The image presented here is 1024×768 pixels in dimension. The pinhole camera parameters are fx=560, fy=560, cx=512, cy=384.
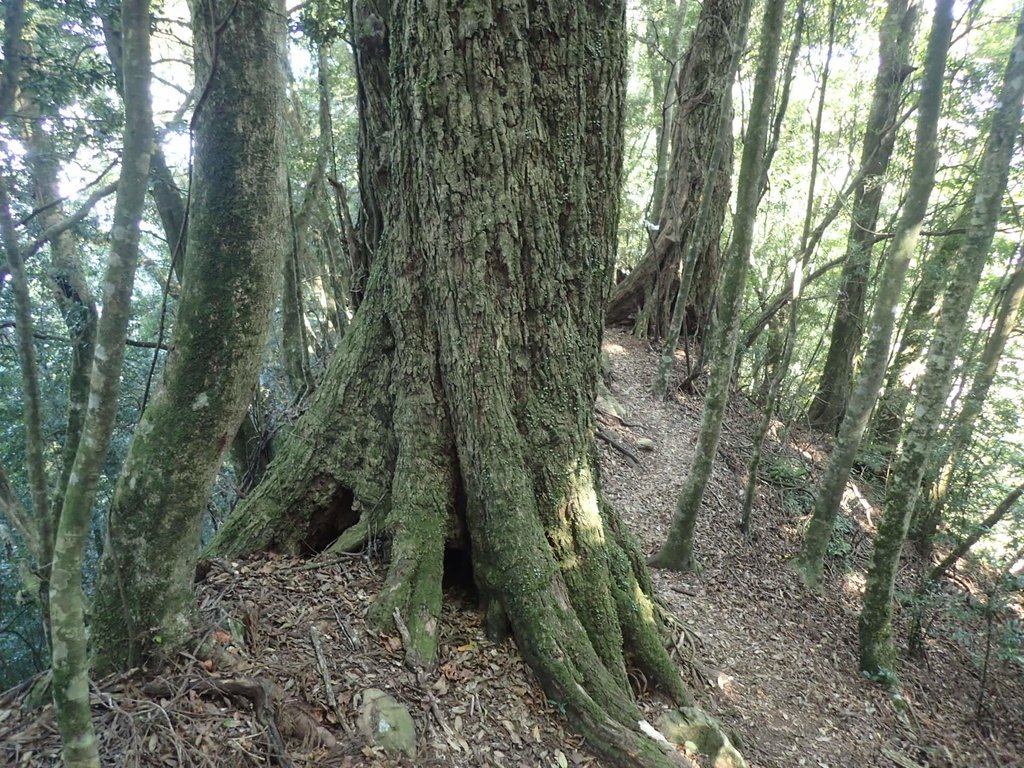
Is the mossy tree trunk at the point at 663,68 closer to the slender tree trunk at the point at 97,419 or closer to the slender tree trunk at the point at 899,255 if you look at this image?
the slender tree trunk at the point at 899,255

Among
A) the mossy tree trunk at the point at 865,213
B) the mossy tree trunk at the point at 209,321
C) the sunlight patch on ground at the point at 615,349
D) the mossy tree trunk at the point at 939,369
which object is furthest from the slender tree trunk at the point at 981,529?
the mossy tree trunk at the point at 209,321

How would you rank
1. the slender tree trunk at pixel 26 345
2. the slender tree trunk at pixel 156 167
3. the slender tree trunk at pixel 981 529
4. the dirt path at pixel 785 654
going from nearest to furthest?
the slender tree trunk at pixel 26 345
the dirt path at pixel 785 654
the slender tree trunk at pixel 156 167
the slender tree trunk at pixel 981 529

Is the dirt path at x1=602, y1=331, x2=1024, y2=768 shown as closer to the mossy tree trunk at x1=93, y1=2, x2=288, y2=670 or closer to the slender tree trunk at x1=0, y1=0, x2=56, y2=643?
the mossy tree trunk at x1=93, y1=2, x2=288, y2=670

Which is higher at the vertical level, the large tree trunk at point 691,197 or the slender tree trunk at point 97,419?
the large tree trunk at point 691,197

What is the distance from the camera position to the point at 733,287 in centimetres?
648

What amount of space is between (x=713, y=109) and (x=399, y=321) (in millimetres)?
11363

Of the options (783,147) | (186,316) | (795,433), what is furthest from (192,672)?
(783,147)

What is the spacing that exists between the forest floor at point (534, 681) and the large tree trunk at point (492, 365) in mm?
271

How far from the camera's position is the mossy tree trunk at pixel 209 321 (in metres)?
2.38

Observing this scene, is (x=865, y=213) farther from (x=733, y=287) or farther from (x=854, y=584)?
(x=854, y=584)

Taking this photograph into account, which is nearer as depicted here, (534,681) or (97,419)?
(97,419)

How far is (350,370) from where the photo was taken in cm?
423

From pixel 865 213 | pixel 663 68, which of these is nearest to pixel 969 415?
pixel 865 213

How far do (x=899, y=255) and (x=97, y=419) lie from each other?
805 cm
